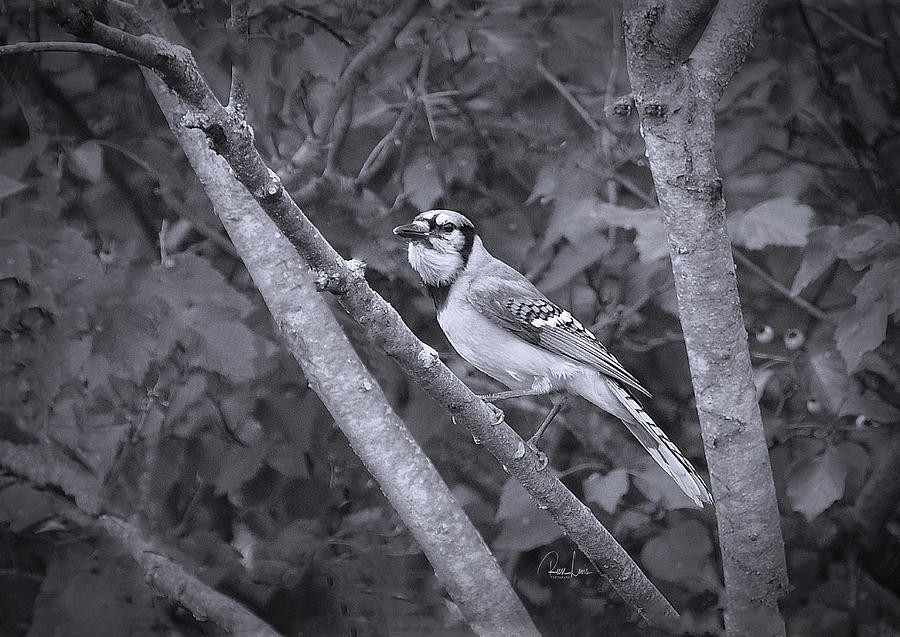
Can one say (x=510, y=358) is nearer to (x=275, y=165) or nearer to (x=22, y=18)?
(x=275, y=165)

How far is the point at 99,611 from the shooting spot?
890 millimetres

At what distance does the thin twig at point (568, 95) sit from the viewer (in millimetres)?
1121

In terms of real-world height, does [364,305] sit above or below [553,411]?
Result: above

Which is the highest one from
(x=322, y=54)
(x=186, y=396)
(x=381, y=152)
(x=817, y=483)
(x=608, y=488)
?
(x=322, y=54)

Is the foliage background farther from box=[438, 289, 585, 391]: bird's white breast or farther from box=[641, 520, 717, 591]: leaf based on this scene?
box=[438, 289, 585, 391]: bird's white breast

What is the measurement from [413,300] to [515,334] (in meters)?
0.18

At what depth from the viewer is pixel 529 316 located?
119 centimetres

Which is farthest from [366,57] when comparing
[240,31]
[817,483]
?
[817,483]

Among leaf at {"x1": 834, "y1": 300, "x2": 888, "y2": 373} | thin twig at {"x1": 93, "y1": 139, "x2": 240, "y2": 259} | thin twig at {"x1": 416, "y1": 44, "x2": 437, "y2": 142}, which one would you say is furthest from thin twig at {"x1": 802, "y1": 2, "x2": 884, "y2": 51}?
thin twig at {"x1": 93, "y1": 139, "x2": 240, "y2": 259}

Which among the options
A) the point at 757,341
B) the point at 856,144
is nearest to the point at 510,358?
the point at 757,341

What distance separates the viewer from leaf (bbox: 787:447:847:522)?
37.6 inches

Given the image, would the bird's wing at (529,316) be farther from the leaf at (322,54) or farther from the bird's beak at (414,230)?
the leaf at (322,54)

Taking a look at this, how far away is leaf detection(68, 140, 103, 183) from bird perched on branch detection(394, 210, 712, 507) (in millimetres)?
459

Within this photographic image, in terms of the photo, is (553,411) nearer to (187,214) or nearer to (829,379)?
(829,379)
